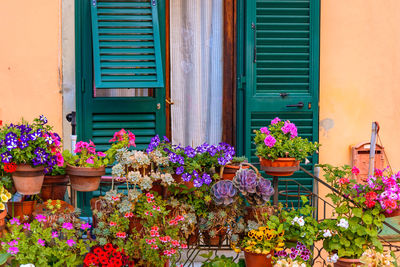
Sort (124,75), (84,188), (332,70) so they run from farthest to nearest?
(332,70)
(124,75)
(84,188)

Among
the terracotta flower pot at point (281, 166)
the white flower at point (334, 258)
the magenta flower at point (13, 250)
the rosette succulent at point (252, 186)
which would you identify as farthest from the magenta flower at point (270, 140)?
the magenta flower at point (13, 250)

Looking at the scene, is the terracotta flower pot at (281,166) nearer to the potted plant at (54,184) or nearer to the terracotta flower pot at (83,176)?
the terracotta flower pot at (83,176)

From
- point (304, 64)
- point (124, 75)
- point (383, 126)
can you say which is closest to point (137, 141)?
point (124, 75)

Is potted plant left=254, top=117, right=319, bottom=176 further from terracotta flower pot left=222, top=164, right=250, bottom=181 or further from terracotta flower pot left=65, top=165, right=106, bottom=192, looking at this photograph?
terracotta flower pot left=65, top=165, right=106, bottom=192

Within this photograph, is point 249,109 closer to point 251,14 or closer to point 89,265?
point 251,14

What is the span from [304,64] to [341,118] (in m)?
0.81

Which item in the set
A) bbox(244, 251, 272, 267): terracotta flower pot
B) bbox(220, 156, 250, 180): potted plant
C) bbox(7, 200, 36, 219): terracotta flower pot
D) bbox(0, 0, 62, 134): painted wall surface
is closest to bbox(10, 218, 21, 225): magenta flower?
bbox(7, 200, 36, 219): terracotta flower pot

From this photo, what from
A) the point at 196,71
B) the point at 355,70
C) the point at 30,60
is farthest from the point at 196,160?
the point at 355,70

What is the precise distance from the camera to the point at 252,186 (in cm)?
367

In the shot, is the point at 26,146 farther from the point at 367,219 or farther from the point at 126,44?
the point at 367,219

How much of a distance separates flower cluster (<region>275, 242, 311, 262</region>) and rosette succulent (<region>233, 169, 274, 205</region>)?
420 mm

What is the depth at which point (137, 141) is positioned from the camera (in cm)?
531

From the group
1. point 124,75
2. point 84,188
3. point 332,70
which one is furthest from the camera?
point 332,70

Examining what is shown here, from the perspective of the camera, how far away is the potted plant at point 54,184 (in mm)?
3711
